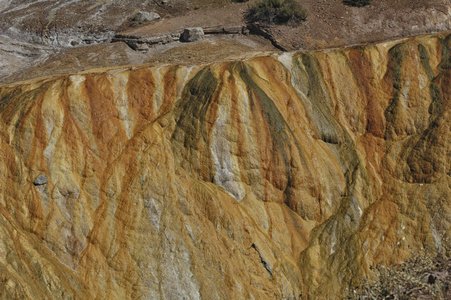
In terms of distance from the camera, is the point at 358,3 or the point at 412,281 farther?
the point at 358,3

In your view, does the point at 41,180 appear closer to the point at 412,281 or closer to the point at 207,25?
the point at 412,281

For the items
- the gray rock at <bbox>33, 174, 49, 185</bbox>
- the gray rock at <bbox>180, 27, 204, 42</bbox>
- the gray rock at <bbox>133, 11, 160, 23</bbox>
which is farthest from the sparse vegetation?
the gray rock at <bbox>133, 11, 160, 23</bbox>

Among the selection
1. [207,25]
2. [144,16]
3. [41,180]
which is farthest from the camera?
[144,16]

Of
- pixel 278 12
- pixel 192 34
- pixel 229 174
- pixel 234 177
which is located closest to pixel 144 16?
pixel 192 34

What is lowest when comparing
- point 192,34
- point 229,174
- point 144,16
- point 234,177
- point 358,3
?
point 234,177

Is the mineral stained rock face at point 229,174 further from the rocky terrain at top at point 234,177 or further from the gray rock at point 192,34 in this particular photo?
the gray rock at point 192,34

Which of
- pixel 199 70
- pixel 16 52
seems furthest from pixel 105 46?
pixel 199 70

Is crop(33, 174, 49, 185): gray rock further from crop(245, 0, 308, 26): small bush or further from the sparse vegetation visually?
crop(245, 0, 308, 26): small bush
